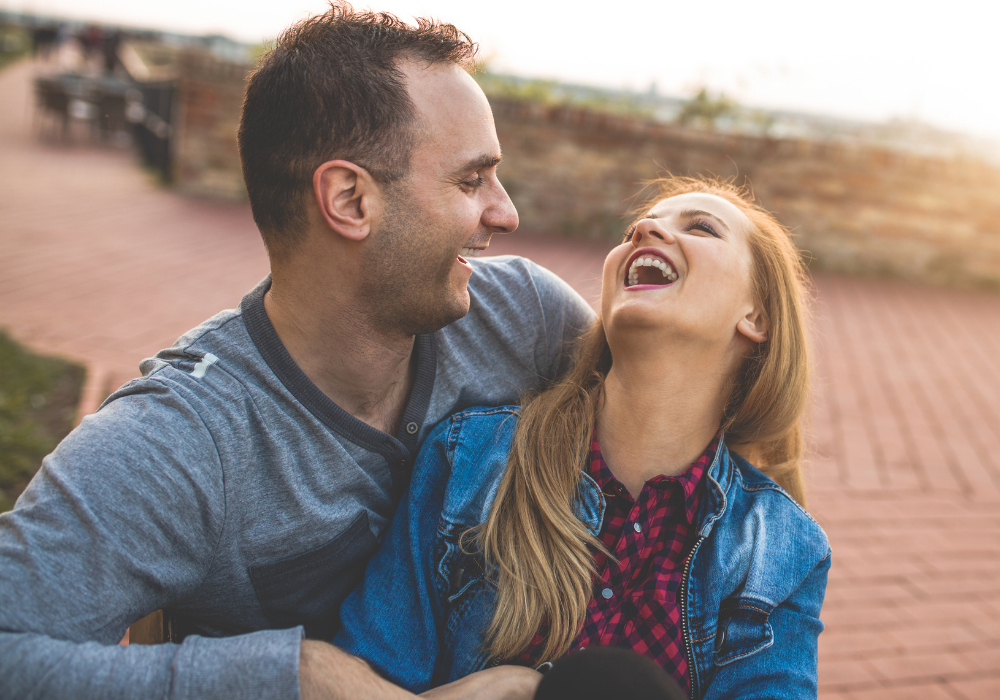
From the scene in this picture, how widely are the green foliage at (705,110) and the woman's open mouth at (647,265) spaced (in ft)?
27.2

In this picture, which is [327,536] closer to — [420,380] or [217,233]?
[420,380]

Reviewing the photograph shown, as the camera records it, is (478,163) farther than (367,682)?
Yes

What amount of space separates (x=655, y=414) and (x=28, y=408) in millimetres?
3378

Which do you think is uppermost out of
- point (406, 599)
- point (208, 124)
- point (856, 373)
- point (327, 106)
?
point (327, 106)

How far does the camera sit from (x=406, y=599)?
1734mm

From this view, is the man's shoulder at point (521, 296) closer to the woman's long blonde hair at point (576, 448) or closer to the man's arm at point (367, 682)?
the woman's long blonde hair at point (576, 448)

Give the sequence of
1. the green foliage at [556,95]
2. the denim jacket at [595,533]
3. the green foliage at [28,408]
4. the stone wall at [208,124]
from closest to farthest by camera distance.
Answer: the denim jacket at [595,533] < the green foliage at [28,408] < the stone wall at [208,124] < the green foliage at [556,95]

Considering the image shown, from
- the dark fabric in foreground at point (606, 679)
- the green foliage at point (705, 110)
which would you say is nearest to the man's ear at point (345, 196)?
the dark fabric in foreground at point (606, 679)

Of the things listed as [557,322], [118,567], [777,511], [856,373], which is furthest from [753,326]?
[856,373]

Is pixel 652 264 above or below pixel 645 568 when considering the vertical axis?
above

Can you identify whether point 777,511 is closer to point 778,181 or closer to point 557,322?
point 557,322

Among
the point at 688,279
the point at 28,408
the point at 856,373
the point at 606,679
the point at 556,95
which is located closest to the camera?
the point at 606,679

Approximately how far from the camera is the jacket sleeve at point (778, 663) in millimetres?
1626

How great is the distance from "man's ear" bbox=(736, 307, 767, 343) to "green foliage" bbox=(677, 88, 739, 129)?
27.6 ft
